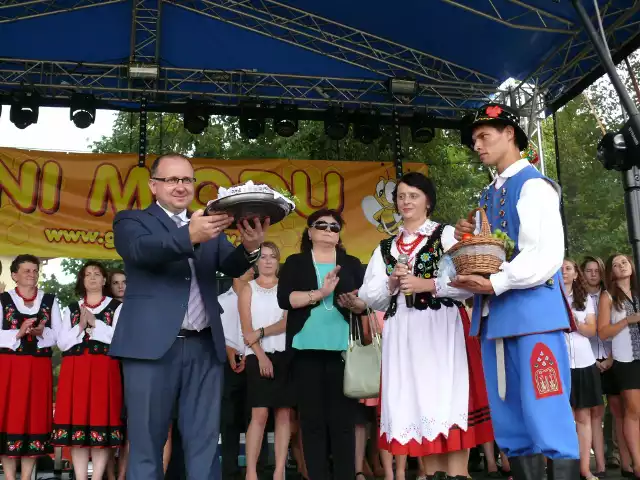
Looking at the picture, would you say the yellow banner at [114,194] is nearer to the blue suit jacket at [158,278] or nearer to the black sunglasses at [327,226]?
the black sunglasses at [327,226]

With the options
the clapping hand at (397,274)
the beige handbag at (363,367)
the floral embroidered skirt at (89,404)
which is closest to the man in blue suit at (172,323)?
the clapping hand at (397,274)

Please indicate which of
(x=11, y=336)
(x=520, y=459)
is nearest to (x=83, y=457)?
(x=11, y=336)

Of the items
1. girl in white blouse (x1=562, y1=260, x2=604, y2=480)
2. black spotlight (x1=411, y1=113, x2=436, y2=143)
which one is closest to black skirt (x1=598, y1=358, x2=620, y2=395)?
girl in white blouse (x1=562, y1=260, x2=604, y2=480)

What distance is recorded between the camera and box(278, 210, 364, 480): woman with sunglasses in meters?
4.34

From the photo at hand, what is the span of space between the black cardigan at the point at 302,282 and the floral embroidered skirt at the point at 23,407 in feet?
7.56

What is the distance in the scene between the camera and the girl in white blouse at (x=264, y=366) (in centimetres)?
525

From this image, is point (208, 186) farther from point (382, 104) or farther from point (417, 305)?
point (417, 305)

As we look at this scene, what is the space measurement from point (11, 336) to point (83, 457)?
42.2 inches

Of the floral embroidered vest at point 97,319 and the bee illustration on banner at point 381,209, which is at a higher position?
the bee illustration on banner at point 381,209

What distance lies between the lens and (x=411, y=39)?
800 centimetres

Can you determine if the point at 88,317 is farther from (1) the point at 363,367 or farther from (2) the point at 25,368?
(1) the point at 363,367

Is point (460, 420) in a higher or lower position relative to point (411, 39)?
lower

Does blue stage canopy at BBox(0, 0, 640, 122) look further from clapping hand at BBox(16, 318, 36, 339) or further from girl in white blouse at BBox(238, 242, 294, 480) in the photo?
clapping hand at BBox(16, 318, 36, 339)

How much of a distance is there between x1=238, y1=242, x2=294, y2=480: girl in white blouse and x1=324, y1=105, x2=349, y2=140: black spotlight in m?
3.44
